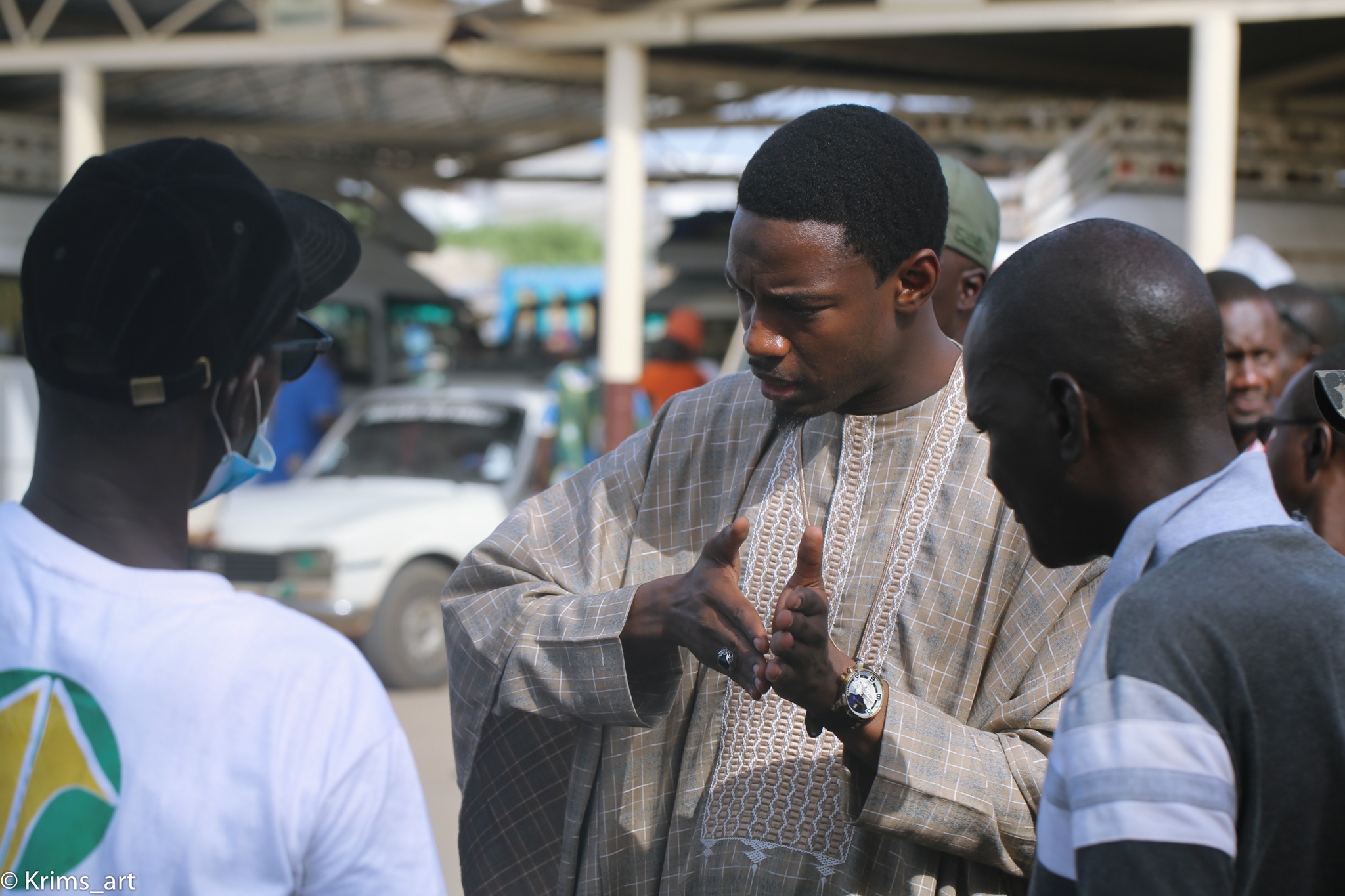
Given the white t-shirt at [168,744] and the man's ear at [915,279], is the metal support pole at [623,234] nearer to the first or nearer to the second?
the man's ear at [915,279]

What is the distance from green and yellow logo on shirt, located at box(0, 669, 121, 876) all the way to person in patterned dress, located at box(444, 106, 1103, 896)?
778 millimetres

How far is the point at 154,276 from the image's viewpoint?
120 centimetres

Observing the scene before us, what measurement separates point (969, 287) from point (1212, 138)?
6.70 meters

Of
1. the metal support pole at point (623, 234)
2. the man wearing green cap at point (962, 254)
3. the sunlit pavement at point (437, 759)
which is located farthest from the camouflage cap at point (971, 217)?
the metal support pole at point (623, 234)

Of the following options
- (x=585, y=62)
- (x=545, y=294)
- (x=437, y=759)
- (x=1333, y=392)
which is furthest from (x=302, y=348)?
(x=545, y=294)

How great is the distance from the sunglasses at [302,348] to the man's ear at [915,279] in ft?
2.71

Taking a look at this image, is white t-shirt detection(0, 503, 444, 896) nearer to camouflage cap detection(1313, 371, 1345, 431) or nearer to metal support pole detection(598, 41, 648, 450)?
camouflage cap detection(1313, 371, 1345, 431)

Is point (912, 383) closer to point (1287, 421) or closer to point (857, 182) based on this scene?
point (857, 182)

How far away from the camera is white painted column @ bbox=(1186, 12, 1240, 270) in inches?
332

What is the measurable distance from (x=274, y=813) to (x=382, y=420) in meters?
7.22

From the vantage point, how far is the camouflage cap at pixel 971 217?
2.68 metres

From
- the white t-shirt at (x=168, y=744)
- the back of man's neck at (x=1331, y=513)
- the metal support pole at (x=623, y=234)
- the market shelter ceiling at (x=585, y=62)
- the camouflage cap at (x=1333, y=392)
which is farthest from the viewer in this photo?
the metal support pole at (x=623, y=234)

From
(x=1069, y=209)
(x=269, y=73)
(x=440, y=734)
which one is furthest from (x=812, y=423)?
(x=269, y=73)
